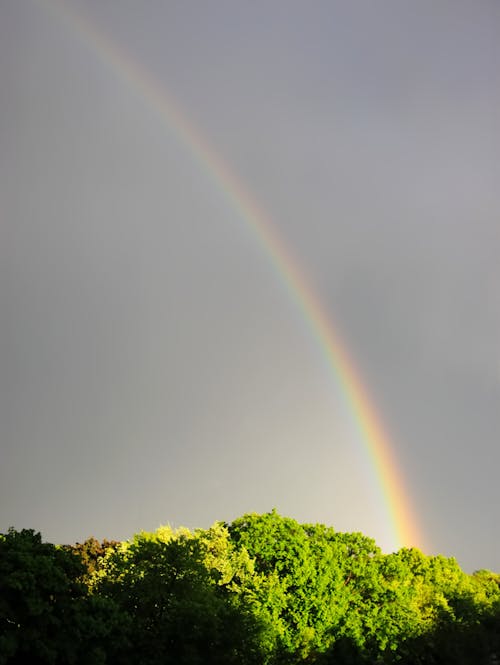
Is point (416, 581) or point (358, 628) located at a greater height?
point (416, 581)

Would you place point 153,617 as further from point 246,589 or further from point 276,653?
point 276,653

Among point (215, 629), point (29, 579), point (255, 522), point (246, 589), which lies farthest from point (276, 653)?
point (29, 579)

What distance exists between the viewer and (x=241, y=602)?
46.2m

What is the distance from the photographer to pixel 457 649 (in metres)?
65.4

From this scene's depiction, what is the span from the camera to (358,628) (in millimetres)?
56125

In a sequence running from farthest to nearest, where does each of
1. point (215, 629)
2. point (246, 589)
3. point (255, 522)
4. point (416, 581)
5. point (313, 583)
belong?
1. point (416, 581)
2. point (255, 522)
3. point (313, 583)
4. point (246, 589)
5. point (215, 629)

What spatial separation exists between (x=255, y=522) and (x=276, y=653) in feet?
39.0

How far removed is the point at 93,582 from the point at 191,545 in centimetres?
686

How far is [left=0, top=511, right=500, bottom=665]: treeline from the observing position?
28.6 m

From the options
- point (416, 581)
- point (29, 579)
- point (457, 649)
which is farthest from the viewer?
point (416, 581)

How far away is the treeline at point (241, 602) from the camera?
93.8 ft

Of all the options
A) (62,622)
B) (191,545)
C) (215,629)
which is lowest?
(62,622)

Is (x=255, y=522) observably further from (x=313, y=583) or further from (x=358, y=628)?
(x=358, y=628)

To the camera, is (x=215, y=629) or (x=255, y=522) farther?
(x=255, y=522)
